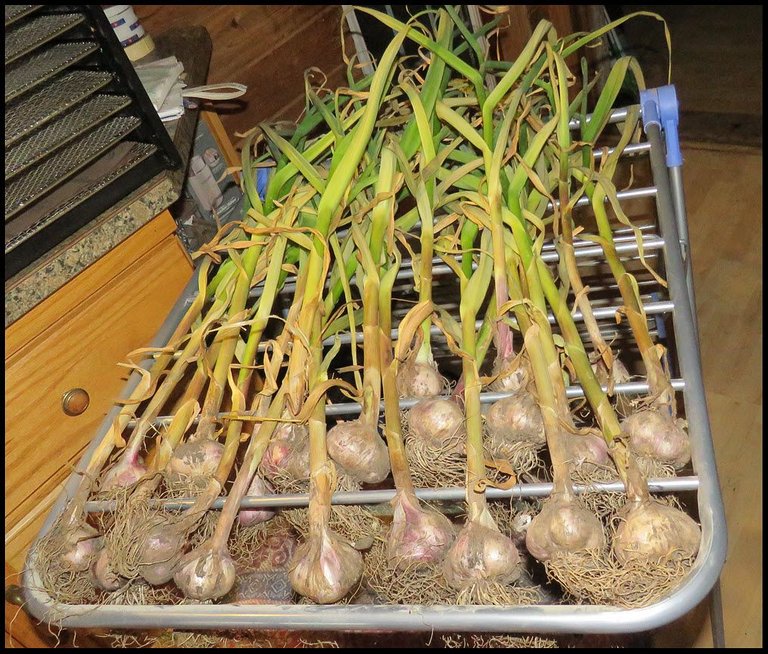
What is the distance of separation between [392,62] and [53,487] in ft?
2.07

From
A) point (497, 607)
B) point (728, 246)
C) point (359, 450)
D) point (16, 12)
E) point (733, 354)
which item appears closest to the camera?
point (497, 607)

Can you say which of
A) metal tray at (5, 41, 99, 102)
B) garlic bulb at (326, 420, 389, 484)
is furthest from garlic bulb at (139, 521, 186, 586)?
metal tray at (5, 41, 99, 102)

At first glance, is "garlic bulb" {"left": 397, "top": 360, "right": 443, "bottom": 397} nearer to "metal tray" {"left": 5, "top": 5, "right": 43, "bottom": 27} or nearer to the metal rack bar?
the metal rack bar

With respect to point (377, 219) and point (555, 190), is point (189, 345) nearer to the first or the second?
point (377, 219)

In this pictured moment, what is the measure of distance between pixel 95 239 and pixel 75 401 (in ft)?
0.65

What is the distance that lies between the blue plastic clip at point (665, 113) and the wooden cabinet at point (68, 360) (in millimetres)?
628

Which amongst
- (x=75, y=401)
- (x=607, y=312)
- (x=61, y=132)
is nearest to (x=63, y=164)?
(x=61, y=132)

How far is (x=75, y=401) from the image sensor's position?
2.87 ft

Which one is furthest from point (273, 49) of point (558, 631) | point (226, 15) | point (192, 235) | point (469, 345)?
point (558, 631)

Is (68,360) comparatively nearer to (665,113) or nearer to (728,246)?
(665,113)

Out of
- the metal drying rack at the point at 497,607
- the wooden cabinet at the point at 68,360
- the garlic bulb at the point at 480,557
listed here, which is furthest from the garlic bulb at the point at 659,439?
the wooden cabinet at the point at 68,360

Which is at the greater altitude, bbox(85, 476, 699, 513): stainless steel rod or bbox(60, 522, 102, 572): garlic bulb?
bbox(60, 522, 102, 572): garlic bulb

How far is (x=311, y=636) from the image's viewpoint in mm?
696

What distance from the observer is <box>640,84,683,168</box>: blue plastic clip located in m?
0.80
